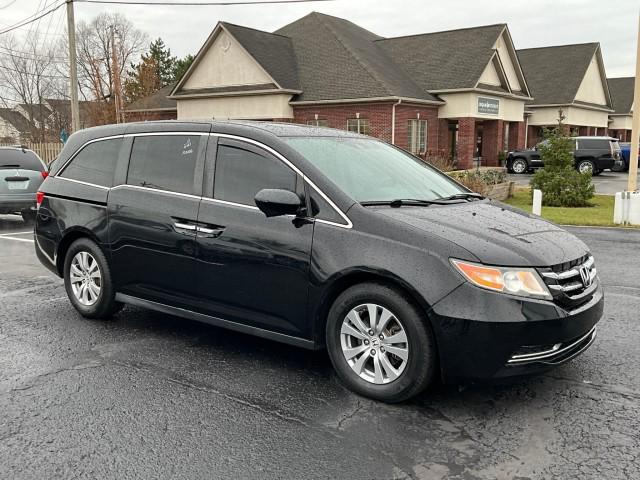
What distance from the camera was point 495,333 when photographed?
3.69 meters

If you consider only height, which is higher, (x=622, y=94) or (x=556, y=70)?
(x=556, y=70)

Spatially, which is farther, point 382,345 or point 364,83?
point 364,83

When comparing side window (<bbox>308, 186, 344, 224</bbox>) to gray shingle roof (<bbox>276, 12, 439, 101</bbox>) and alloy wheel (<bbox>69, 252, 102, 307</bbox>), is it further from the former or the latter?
gray shingle roof (<bbox>276, 12, 439, 101</bbox>)

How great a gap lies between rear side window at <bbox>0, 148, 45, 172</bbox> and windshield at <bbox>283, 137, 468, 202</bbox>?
33.9 feet

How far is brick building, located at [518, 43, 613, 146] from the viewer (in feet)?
131

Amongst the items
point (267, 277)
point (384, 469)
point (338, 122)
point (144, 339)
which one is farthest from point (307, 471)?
point (338, 122)

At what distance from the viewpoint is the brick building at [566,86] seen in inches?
1577

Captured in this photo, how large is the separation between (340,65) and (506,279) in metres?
27.9

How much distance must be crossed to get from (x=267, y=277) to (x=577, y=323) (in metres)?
2.09

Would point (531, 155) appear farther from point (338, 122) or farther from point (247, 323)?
point (247, 323)

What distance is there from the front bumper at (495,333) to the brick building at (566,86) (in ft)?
122

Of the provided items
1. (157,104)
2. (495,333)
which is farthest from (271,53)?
(495,333)

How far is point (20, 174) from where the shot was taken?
43.1 feet

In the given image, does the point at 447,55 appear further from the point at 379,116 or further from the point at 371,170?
the point at 371,170
